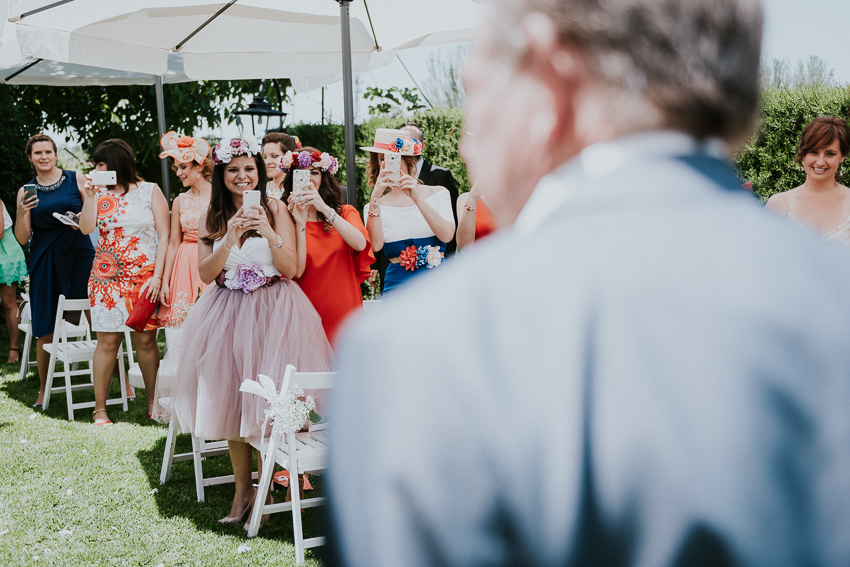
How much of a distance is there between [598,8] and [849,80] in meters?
6.89

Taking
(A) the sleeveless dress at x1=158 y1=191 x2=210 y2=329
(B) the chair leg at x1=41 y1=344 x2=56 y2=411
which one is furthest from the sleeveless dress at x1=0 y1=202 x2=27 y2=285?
(A) the sleeveless dress at x1=158 y1=191 x2=210 y2=329

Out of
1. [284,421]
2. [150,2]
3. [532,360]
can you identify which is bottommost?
[284,421]

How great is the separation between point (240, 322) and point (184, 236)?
2094 mm

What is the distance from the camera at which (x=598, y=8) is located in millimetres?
545

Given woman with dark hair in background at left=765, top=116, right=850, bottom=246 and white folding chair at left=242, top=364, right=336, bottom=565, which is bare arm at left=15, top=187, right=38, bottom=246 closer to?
white folding chair at left=242, top=364, right=336, bottom=565

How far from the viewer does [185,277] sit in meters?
5.29

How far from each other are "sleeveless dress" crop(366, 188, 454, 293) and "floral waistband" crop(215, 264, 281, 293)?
75cm

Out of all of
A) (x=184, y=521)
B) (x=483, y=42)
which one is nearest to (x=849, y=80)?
(x=184, y=521)

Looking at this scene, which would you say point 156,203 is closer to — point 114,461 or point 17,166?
point 114,461

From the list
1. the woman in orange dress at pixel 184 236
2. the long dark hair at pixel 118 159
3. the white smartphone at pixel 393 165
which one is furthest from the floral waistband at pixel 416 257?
the long dark hair at pixel 118 159

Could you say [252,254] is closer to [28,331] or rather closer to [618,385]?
[618,385]

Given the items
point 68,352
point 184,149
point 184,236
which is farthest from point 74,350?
point 184,149

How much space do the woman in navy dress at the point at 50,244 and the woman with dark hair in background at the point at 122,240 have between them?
2.80ft

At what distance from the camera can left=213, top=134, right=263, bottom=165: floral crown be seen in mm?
3896
